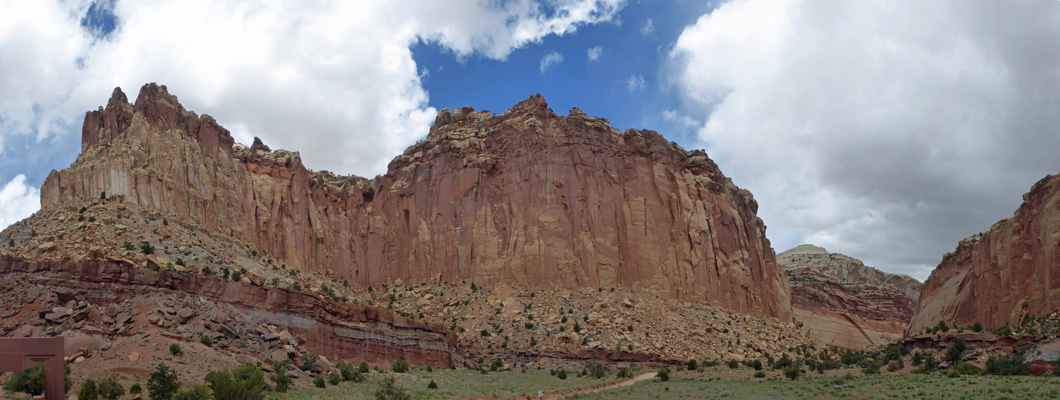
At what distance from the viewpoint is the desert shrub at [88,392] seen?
2733cm

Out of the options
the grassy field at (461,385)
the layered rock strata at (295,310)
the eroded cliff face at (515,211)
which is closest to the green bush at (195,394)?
the grassy field at (461,385)

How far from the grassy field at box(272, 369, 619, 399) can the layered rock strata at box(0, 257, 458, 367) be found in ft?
8.40

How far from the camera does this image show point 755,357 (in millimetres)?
64250

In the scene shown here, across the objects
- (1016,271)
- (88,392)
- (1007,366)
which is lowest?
(1007,366)

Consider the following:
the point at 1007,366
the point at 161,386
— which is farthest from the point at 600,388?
the point at 161,386

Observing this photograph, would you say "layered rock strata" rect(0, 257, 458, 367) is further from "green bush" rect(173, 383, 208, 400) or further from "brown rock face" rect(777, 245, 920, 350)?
"brown rock face" rect(777, 245, 920, 350)

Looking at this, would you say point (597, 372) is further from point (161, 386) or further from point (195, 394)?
point (161, 386)

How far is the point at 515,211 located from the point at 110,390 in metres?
47.9

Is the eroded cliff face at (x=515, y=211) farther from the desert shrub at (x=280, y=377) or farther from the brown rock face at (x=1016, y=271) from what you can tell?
the desert shrub at (x=280, y=377)

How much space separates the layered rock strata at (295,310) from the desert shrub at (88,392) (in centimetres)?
1136

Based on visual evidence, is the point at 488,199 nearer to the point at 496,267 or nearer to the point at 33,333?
the point at 496,267

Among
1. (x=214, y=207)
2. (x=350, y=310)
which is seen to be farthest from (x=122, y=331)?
(x=214, y=207)

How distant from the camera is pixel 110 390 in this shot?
28328mm

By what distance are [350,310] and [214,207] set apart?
60.4 ft
